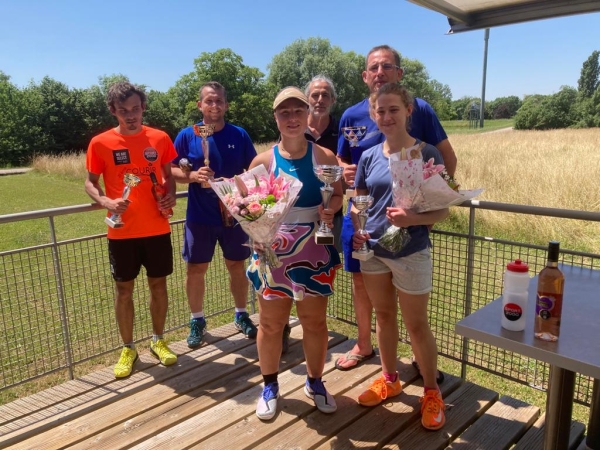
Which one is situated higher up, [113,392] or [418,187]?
[418,187]

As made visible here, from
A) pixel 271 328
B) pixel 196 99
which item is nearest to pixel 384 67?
pixel 271 328

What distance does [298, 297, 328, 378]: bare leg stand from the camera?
8.82ft

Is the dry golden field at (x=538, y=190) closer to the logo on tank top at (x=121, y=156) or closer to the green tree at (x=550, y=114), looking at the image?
the logo on tank top at (x=121, y=156)

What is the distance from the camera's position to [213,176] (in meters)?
3.47

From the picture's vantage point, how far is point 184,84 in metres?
46.7

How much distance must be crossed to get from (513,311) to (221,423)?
1.95m

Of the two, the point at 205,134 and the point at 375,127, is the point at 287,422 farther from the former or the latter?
the point at 205,134

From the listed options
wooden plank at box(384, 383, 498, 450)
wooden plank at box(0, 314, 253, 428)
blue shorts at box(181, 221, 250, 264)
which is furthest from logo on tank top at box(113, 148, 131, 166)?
wooden plank at box(384, 383, 498, 450)

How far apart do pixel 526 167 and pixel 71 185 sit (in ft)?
57.7

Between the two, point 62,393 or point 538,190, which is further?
point 538,190

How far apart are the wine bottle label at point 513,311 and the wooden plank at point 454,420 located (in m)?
1.31

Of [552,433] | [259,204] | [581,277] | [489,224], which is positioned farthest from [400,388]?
[489,224]

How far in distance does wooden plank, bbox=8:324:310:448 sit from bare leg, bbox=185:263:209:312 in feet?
1.66

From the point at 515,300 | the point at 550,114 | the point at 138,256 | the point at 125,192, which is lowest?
the point at 138,256
